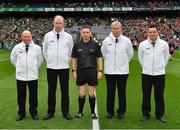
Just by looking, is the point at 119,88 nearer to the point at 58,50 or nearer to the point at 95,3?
the point at 58,50

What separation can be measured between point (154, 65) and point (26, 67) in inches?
112

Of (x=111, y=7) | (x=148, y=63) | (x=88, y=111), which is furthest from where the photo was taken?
(x=111, y=7)

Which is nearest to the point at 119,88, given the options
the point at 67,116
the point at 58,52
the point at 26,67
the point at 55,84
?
the point at 67,116

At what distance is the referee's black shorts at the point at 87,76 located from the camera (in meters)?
9.12

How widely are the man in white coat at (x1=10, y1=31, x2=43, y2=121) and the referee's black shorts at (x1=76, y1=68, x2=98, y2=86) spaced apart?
3.23ft

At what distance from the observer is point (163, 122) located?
8977 millimetres

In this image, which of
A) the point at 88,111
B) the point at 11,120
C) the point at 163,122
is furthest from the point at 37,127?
the point at 163,122

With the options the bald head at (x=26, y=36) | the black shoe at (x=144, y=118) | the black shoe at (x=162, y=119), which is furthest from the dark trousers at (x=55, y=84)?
the black shoe at (x=162, y=119)

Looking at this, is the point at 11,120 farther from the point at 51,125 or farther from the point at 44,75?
the point at 44,75

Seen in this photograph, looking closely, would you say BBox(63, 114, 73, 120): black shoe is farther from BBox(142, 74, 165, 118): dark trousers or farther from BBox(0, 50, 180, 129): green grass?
BBox(142, 74, 165, 118): dark trousers

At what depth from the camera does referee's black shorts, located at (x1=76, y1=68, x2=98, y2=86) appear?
9.12m

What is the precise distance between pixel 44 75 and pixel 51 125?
10.5 meters

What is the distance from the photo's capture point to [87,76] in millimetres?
9148

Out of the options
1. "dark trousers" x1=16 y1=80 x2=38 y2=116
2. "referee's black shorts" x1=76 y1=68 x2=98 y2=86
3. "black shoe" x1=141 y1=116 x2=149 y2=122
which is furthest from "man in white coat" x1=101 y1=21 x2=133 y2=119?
"dark trousers" x1=16 y1=80 x2=38 y2=116
